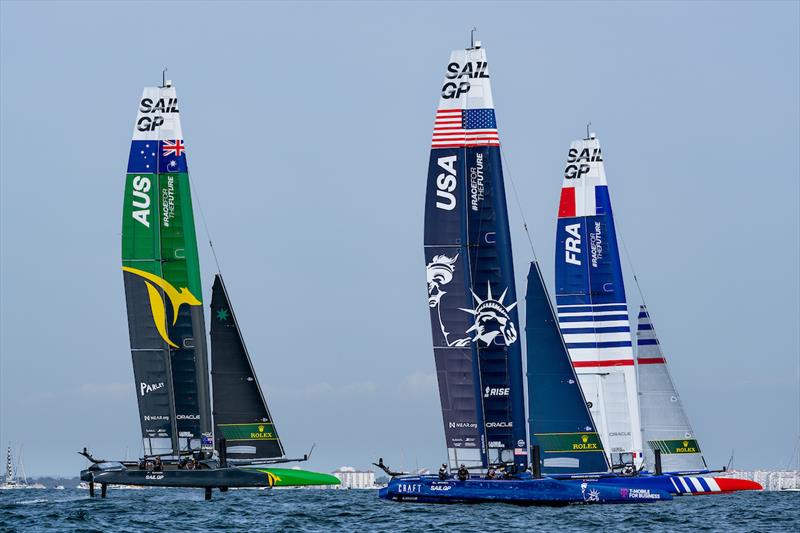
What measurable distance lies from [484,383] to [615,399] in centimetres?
1364

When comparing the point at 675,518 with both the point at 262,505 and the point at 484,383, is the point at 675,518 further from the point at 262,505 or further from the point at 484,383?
the point at 262,505

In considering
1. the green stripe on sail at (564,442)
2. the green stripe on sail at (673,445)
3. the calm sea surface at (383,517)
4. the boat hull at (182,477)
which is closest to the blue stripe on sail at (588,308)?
the green stripe on sail at (673,445)

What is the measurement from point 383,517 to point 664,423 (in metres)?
17.0

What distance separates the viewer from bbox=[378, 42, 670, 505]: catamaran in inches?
1742

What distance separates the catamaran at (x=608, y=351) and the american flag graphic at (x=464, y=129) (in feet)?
43.1

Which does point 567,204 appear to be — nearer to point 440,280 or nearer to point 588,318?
point 588,318

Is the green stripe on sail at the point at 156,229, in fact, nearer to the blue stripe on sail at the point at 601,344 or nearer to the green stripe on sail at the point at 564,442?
the blue stripe on sail at the point at 601,344

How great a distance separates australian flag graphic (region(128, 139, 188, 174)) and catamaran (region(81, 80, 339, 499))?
0.04 metres

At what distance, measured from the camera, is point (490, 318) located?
44250mm

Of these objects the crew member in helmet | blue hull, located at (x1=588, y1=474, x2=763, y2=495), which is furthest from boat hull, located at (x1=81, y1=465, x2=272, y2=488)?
blue hull, located at (x1=588, y1=474, x2=763, y2=495)

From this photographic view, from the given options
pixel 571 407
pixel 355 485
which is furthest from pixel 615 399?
pixel 355 485

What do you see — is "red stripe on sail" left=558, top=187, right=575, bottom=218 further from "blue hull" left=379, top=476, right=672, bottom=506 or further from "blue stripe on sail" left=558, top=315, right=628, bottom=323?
"blue hull" left=379, top=476, right=672, bottom=506

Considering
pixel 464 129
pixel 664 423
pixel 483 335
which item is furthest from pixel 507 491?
pixel 664 423

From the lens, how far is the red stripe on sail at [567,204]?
57344 mm
